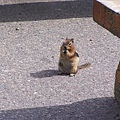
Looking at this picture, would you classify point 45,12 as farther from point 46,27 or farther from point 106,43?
point 106,43

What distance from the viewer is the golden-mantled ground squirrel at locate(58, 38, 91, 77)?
5.12 meters

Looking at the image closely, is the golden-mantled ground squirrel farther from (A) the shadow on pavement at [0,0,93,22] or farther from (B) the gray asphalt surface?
(A) the shadow on pavement at [0,0,93,22]

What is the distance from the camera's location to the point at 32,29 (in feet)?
22.7

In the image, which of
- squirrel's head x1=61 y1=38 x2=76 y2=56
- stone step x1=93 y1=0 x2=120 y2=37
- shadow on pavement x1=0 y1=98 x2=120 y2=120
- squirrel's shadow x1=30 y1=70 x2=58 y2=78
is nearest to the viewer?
stone step x1=93 y1=0 x2=120 y2=37

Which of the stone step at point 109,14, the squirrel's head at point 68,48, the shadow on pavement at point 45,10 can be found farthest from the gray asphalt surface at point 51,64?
the stone step at point 109,14

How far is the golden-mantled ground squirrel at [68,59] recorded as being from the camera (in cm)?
512

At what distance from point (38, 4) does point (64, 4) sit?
0.43m

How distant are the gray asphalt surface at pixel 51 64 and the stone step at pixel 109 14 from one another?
0.94m

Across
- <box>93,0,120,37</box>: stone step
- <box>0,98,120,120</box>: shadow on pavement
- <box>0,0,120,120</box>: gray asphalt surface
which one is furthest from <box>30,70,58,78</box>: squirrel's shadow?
<box>93,0,120,37</box>: stone step

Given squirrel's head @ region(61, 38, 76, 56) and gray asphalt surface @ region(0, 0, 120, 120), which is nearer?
gray asphalt surface @ region(0, 0, 120, 120)

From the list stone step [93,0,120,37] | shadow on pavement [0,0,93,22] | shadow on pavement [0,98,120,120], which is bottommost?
shadow on pavement [0,0,93,22]

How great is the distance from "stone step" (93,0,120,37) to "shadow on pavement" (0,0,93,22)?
366 cm

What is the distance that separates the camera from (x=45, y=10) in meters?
7.84

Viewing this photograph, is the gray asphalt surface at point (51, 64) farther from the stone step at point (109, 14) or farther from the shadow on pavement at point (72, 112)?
the stone step at point (109, 14)
